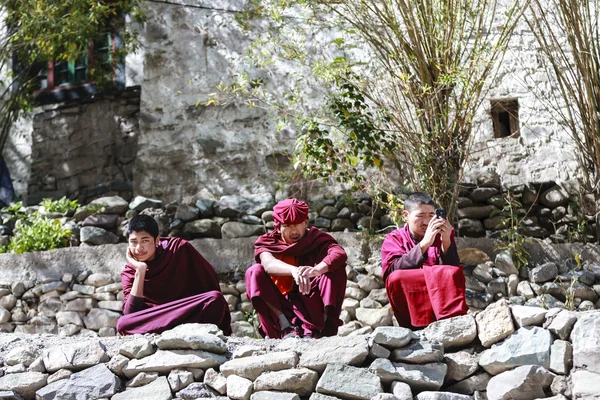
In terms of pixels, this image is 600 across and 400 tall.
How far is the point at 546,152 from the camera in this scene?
8.34 m

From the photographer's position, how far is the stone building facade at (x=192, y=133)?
8414 mm

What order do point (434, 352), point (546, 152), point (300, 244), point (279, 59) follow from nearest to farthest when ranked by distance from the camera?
point (434, 352) < point (300, 244) < point (546, 152) < point (279, 59)

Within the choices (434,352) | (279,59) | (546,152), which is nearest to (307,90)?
(279,59)

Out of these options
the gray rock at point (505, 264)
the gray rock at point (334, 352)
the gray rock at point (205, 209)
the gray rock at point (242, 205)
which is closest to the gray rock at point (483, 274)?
the gray rock at point (505, 264)

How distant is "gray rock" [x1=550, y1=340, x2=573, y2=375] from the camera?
13.2 ft

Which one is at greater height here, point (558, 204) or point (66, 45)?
point (66, 45)

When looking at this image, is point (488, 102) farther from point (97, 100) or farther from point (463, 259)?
point (97, 100)

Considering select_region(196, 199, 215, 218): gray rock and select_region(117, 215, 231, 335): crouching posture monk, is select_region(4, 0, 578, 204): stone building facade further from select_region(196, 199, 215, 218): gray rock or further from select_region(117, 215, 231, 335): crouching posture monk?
select_region(117, 215, 231, 335): crouching posture monk

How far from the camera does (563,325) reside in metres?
4.11

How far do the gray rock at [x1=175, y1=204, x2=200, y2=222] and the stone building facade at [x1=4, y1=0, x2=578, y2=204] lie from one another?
0.94 meters

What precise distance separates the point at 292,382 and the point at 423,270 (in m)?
1.18

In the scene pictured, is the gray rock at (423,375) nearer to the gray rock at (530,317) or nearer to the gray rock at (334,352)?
the gray rock at (334,352)

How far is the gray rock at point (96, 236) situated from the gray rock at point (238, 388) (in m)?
3.43

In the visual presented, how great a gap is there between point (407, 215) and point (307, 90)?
135 inches
